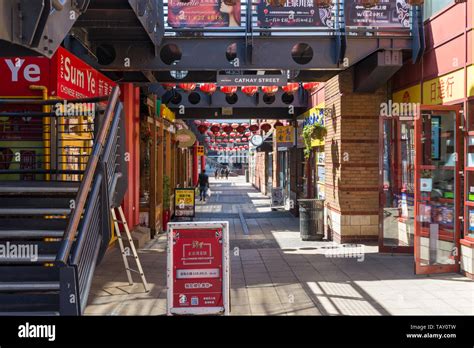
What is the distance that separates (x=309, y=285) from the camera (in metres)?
7.42

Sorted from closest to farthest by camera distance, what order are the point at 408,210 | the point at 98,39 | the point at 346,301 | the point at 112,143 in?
1. the point at 112,143
2. the point at 346,301
3. the point at 98,39
4. the point at 408,210

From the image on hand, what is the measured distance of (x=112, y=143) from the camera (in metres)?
5.29

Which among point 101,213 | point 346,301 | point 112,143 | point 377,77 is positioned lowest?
point 346,301

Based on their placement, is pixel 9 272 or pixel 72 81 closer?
pixel 9 272

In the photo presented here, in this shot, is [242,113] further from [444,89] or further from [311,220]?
[444,89]

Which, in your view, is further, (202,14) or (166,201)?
(166,201)

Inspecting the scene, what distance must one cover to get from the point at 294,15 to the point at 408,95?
2839 millimetres

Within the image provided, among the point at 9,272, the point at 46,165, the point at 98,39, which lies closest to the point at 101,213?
the point at 9,272

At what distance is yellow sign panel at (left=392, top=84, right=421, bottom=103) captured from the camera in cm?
957

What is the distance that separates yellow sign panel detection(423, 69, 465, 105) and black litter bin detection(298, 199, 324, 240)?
12.4ft

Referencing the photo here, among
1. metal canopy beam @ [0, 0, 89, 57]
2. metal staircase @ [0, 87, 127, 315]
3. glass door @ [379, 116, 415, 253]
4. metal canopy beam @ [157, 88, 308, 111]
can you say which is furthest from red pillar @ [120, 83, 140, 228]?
metal canopy beam @ [0, 0, 89, 57]

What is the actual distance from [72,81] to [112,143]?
3210mm

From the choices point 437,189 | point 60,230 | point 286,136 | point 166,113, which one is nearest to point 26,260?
point 60,230
